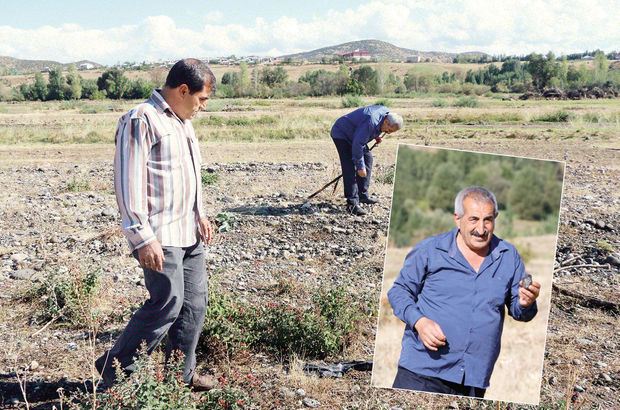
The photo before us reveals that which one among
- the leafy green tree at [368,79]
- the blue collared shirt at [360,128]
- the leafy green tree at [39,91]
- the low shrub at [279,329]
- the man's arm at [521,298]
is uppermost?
the leafy green tree at [368,79]

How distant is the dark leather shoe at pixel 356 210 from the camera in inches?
303

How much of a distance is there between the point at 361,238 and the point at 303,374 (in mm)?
3558

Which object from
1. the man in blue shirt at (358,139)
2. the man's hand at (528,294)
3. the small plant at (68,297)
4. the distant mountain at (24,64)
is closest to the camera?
the man's hand at (528,294)

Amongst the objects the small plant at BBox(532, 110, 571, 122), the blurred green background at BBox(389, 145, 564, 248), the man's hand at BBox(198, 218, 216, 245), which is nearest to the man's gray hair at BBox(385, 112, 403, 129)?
the man's hand at BBox(198, 218, 216, 245)

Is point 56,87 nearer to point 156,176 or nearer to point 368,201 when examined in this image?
point 368,201

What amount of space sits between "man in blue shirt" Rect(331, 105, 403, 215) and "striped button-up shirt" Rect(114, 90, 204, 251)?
14.0 ft

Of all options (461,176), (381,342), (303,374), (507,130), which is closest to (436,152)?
(461,176)

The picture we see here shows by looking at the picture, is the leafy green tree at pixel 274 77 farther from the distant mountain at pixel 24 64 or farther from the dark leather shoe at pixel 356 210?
the distant mountain at pixel 24 64

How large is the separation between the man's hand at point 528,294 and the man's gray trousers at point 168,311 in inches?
65.9

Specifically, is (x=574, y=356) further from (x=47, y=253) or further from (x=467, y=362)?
(x=47, y=253)

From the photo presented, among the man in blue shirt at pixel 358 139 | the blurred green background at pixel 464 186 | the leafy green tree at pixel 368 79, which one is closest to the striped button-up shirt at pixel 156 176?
the blurred green background at pixel 464 186

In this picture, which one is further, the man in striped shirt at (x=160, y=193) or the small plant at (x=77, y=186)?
the small plant at (x=77, y=186)

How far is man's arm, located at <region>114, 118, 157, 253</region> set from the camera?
2.52 meters

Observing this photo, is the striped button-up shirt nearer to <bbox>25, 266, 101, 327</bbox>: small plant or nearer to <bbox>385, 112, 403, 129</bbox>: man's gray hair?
<bbox>25, 266, 101, 327</bbox>: small plant
